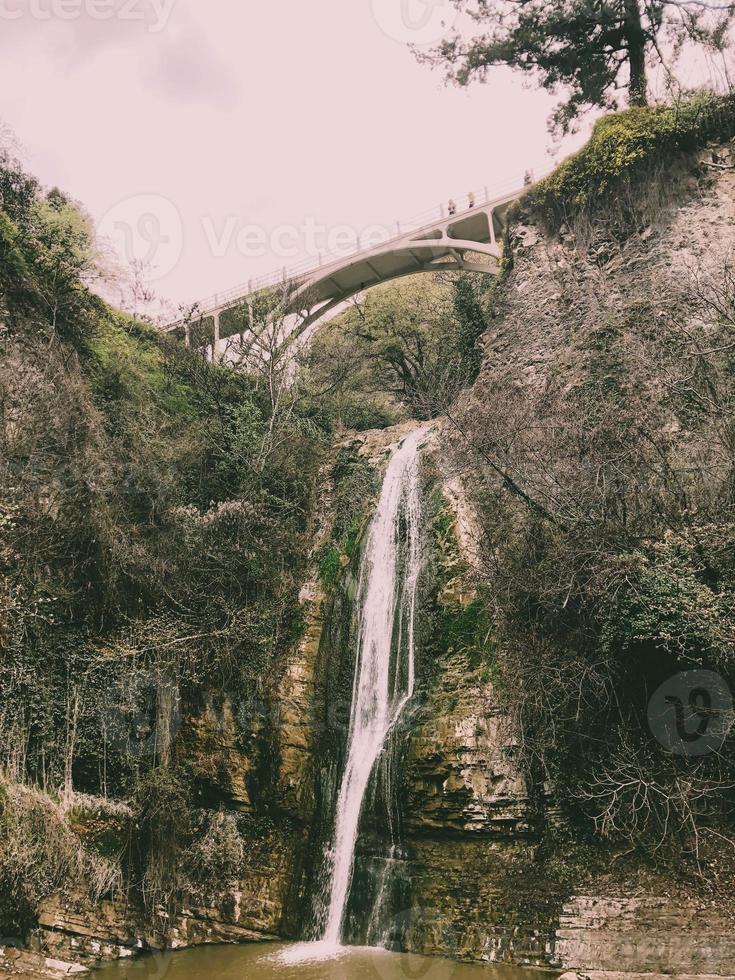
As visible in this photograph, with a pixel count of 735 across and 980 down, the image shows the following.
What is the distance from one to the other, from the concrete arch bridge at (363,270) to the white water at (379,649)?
23.2 ft

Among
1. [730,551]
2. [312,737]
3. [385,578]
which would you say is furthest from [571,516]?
[312,737]

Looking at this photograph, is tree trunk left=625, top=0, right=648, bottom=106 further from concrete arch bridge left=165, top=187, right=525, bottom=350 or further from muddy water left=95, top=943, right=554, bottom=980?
muddy water left=95, top=943, right=554, bottom=980

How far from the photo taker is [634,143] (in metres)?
16.1

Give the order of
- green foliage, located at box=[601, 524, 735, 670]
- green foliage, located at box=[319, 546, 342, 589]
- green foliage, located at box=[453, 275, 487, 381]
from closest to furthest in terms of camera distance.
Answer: green foliage, located at box=[601, 524, 735, 670]
green foliage, located at box=[319, 546, 342, 589]
green foliage, located at box=[453, 275, 487, 381]

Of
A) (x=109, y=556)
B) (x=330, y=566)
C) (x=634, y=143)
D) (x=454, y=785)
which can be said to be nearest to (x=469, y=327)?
(x=634, y=143)

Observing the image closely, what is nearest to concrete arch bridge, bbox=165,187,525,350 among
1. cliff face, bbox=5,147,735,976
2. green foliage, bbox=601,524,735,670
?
cliff face, bbox=5,147,735,976

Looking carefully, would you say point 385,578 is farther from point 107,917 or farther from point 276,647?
point 107,917

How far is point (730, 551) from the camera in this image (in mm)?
9633

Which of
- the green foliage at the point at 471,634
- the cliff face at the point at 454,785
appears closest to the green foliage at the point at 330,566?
the cliff face at the point at 454,785

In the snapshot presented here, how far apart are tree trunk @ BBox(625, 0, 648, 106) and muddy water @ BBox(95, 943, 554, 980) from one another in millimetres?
17562

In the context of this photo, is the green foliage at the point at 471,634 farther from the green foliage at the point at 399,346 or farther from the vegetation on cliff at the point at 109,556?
the green foliage at the point at 399,346

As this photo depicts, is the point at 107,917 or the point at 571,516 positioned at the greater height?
the point at 571,516

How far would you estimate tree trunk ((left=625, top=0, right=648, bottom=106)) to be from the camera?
56.5 feet

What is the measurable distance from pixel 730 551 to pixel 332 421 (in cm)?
1122
